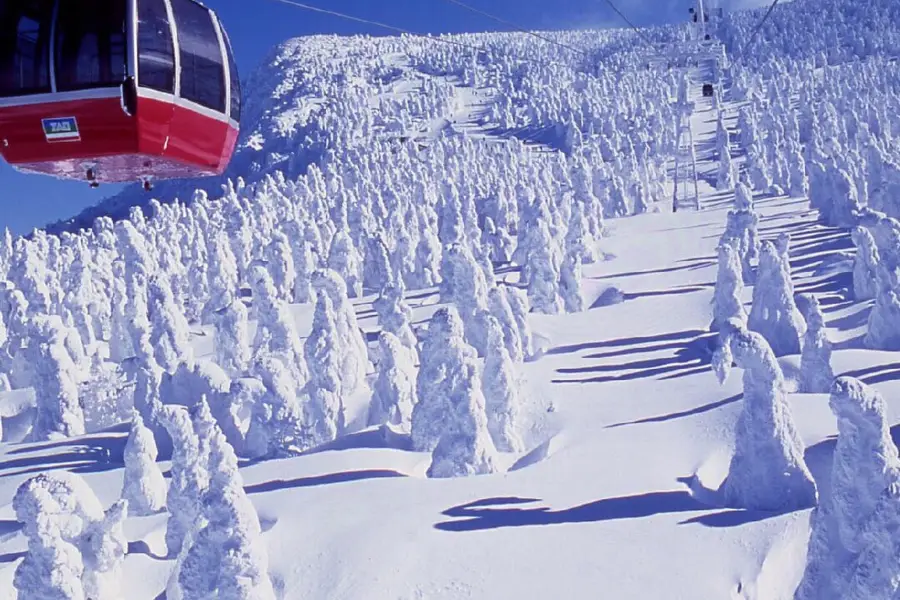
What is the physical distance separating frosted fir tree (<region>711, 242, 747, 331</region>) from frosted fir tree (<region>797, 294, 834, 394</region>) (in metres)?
6.88

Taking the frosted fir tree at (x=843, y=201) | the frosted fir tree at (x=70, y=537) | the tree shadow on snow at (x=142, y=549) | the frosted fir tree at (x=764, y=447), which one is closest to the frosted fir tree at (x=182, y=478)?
the tree shadow on snow at (x=142, y=549)

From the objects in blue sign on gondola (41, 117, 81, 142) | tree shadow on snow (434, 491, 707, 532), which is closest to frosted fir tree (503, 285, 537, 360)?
tree shadow on snow (434, 491, 707, 532)

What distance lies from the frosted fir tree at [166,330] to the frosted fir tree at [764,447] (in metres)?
29.6

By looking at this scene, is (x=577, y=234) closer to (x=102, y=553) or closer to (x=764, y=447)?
(x=764, y=447)

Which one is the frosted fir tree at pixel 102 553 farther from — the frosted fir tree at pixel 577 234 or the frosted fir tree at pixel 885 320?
the frosted fir tree at pixel 577 234

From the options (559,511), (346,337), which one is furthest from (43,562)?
(346,337)

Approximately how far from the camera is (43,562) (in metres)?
17.2

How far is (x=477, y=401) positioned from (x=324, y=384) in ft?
31.8

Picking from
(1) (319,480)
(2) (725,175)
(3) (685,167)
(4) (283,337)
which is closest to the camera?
(1) (319,480)

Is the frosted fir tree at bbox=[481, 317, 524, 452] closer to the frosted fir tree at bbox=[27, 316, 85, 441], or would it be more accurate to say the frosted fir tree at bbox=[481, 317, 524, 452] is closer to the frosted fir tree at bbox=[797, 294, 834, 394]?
the frosted fir tree at bbox=[797, 294, 834, 394]

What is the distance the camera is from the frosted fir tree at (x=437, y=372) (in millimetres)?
26672

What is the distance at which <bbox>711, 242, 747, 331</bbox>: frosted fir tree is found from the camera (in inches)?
1459

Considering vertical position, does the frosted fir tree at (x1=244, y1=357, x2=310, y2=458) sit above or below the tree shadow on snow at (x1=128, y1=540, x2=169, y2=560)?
above

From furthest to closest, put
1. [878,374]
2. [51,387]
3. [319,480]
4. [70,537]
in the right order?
[51,387], [878,374], [319,480], [70,537]
